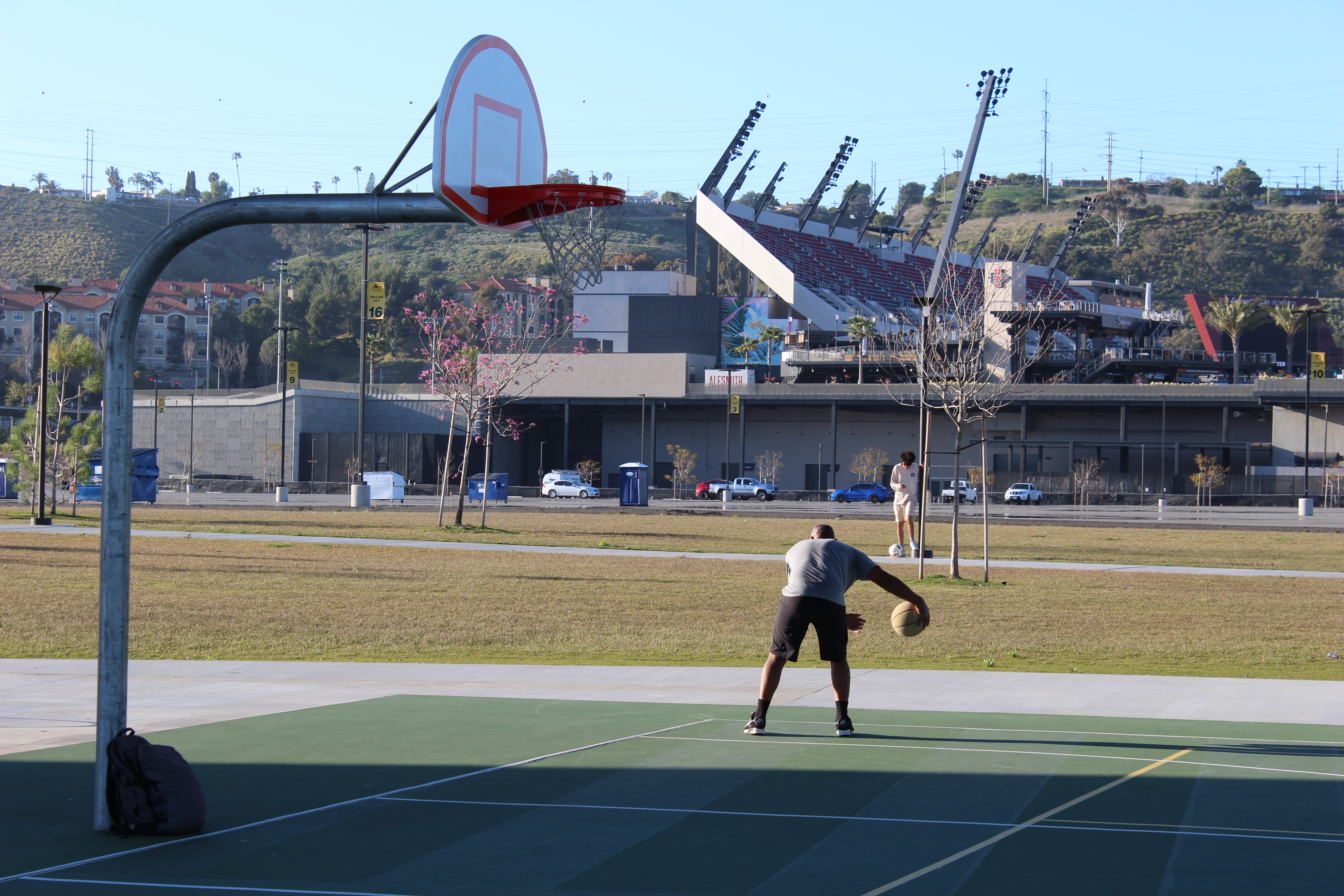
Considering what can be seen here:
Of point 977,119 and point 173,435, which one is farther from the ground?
point 977,119

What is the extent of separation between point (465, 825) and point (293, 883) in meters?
1.26

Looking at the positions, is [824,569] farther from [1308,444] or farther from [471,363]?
[1308,444]

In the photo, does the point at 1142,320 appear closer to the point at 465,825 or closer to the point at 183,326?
the point at 465,825

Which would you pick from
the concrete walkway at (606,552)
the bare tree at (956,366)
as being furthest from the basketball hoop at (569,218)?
the concrete walkway at (606,552)

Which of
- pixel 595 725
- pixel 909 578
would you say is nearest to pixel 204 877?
pixel 595 725

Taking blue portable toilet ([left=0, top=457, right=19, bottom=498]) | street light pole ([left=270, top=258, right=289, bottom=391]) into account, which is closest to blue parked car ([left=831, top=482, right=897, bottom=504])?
street light pole ([left=270, top=258, right=289, bottom=391])

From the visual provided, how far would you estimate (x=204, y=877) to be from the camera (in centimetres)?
595

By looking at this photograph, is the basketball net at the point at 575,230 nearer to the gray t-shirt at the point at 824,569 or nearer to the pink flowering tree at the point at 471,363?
the gray t-shirt at the point at 824,569

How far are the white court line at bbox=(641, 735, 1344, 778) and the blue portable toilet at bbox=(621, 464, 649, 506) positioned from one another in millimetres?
44746

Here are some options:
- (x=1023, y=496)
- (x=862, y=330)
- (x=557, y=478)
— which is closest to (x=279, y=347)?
(x=557, y=478)

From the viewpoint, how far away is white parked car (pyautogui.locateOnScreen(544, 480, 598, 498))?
2753 inches

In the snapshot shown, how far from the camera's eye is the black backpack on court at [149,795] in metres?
6.69

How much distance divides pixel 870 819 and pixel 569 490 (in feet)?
209

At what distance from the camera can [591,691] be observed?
1202 centimetres
